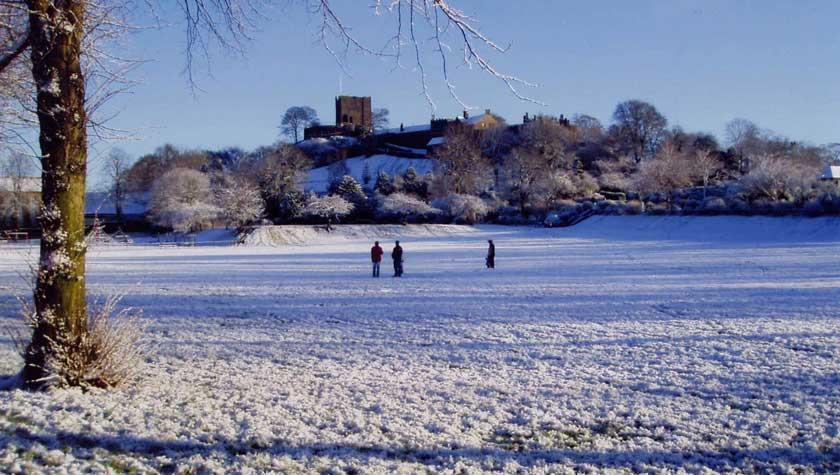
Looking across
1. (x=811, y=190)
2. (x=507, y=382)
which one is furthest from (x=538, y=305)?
(x=811, y=190)

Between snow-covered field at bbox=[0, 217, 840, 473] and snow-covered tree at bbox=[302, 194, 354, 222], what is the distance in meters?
40.1

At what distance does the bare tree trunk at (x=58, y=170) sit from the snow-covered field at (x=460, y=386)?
1.81 ft

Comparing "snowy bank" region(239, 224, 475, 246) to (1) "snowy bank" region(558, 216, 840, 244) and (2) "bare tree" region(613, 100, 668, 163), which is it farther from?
(2) "bare tree" region(613, 100, 668, 163)

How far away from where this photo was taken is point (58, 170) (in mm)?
5215

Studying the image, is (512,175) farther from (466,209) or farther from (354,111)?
(354,111)

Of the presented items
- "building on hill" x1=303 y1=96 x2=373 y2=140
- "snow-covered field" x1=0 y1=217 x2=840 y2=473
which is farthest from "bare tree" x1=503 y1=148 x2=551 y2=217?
"building on hill" x1=303 y1=96 x2=373 y2=140

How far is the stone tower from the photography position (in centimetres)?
13275

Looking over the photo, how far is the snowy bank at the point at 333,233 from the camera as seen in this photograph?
41531 mm

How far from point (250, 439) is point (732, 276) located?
1645 centimetres

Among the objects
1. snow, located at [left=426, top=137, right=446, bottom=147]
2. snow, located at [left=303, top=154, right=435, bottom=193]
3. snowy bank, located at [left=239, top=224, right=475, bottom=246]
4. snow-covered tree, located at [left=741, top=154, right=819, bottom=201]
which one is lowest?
snowy bank, located at [left=239, top=224, right=475, bottom=246]

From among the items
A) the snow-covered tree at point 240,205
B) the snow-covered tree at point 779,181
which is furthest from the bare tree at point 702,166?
the snow-covered tree at point 240,205

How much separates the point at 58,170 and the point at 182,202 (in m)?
53.9

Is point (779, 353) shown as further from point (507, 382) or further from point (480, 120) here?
point (480, 120)

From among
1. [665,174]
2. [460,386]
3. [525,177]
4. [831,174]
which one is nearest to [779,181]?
[665,174]
